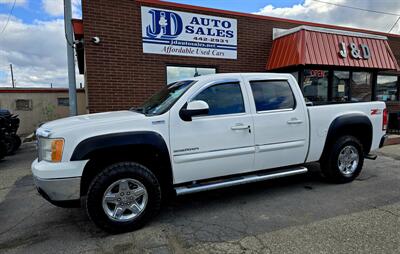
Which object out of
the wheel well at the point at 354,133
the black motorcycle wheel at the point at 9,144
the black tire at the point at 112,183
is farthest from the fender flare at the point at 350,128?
the black motorcycle wheel at the point at 9,144

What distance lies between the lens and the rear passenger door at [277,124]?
4.22 metres

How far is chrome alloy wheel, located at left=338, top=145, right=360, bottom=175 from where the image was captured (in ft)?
16.7

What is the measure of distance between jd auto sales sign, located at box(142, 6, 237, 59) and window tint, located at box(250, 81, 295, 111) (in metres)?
4.54

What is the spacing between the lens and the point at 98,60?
7605mm

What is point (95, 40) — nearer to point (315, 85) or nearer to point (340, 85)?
point (315, 85)

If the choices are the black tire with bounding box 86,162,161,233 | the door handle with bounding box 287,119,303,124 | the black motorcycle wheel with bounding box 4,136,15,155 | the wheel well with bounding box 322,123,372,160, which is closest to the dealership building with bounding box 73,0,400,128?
the black motorcycle wheel with bounding box 4,136,15,155

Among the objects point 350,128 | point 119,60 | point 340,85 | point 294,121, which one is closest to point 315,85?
point 340,85

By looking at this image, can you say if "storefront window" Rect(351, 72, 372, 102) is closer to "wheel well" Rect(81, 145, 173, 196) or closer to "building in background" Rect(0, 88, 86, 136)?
"wheel well" Rect(81, 145, 173, 196)

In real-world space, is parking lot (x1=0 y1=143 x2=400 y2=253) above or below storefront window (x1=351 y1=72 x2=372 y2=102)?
below

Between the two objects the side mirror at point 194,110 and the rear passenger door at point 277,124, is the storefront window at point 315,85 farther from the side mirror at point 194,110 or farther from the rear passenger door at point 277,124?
the side mirror at point 194,110

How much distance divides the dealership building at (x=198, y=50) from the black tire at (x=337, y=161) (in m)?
3.76

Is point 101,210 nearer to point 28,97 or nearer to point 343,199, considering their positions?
point 343,199

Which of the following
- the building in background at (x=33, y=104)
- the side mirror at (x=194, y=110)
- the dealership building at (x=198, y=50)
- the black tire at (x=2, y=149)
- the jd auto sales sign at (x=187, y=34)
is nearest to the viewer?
the side mirror at (x=194, y=110)

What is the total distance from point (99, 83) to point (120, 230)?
5.22 m
